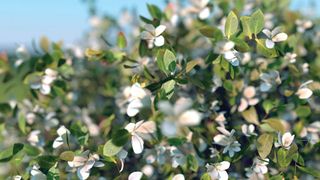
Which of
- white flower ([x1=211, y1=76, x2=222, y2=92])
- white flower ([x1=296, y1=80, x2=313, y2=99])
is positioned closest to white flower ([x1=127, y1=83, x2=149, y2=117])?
white flower ([x1=211, y1=76, x2=222, y2=92])

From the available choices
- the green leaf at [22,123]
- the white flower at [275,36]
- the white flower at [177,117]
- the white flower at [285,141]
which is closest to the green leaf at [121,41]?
the green leaf at [22,123]

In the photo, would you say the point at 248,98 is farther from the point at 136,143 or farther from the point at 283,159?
the point at 136,143

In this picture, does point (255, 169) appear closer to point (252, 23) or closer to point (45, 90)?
point (252, 23)

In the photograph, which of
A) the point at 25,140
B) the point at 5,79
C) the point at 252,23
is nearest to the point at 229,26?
the point at 252,23

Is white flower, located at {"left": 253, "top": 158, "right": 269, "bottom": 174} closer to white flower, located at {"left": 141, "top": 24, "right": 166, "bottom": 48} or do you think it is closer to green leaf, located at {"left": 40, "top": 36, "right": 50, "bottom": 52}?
white flower, located at {"left": 141, "top": 24, "right": 166, "bottom": 48}

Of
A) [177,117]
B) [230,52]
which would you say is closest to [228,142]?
[230,52]
